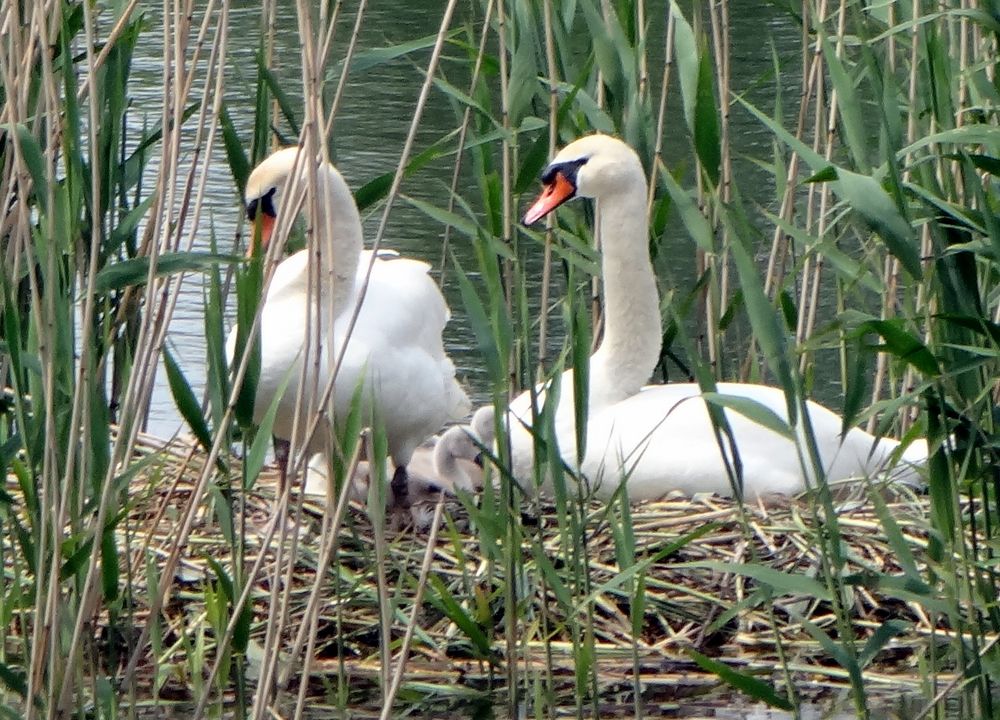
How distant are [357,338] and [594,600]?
0.92 meters

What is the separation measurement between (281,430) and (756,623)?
1111mm

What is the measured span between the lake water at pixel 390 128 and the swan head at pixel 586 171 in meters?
0.46

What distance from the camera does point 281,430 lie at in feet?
12.8

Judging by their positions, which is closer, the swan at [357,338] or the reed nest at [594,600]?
the reed nest at [594,600]

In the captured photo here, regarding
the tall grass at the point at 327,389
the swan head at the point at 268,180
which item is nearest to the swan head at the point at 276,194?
the swan head at the point at 268,180

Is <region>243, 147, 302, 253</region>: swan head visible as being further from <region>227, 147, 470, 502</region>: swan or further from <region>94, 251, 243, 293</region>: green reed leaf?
<region>94, 251, 243, 293</region>: green reed leaf

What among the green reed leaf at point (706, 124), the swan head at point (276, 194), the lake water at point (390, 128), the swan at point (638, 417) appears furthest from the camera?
the lake water at point (390, 128)

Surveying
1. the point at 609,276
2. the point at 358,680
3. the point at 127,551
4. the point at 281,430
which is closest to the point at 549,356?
the point at 609,276

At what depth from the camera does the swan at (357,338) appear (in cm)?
370

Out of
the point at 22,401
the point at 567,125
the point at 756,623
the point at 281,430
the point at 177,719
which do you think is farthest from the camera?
the point at 567,125

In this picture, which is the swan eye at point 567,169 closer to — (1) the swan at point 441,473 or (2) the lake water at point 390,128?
(2) the lake water at point 390,128

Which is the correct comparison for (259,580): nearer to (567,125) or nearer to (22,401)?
(22,401)

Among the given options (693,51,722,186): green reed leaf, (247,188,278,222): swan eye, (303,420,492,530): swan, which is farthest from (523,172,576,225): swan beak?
(693,51,722,186): green reed leaf

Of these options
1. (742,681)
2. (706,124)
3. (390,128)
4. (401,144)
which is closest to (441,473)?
(706,124)
